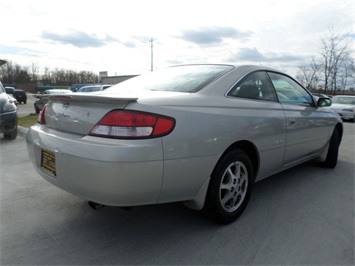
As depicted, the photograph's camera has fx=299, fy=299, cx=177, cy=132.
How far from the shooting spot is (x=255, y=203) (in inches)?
127

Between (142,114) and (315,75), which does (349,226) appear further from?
(315,75)

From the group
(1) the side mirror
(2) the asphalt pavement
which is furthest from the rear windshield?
(1) the side mirror

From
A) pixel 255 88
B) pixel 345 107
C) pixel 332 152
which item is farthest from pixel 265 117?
pixel 345 107

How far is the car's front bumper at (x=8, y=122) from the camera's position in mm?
6086

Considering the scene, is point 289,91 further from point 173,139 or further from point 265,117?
point 173,139

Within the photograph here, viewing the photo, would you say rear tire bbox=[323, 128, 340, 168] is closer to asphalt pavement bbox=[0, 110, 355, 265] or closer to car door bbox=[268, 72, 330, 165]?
car door bbox=[268, 72, 330, 165]

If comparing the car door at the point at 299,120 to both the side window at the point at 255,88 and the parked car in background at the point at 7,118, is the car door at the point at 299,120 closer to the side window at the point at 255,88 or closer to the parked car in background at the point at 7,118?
Result: the side window at the point at 255,88

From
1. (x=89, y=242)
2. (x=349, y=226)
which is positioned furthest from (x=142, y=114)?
(x=349, y=226)

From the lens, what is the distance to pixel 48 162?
240cm

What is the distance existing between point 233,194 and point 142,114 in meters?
1.22

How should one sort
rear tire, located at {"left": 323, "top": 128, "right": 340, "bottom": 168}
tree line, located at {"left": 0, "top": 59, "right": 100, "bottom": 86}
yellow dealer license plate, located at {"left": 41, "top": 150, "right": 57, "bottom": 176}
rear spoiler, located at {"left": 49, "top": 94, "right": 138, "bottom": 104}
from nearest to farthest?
1. rear spoiler, located at {"left": 49, "top": 94, "right": 138, "bottom": 104}
2. yellow dealer license plate, located at {"left": 41, "top": 150, "right": 57, "bottom": 176}
3. rear tire, located at {"left": 323, "top": 128, "right": 340, "bottom": 168}
4. tree line, located at {"left": 0, "top": 59, "right": 100, "bottom": 86}

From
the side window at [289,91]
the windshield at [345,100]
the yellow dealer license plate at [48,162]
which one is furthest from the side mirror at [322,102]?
the windshield at [345,100]

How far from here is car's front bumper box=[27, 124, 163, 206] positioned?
6.53ft

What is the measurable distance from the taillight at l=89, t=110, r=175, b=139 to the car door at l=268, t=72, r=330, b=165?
1.74 meters
